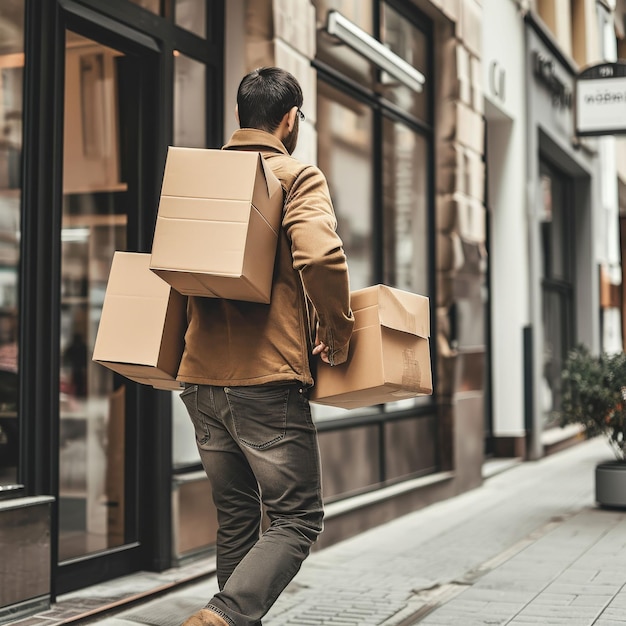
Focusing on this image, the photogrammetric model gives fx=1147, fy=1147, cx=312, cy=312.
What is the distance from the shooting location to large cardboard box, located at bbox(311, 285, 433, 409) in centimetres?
357

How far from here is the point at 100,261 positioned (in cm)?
626

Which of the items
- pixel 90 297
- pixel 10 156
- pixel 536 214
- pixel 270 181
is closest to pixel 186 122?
pixel 90 297

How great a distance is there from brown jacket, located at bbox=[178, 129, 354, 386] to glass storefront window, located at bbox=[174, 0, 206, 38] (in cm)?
287

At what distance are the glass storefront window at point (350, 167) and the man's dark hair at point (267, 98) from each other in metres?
4.04

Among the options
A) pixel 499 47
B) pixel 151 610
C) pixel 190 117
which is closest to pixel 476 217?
pixel 499 47

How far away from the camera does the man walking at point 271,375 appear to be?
3.37m

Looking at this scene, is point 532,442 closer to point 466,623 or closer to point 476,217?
point 476,217

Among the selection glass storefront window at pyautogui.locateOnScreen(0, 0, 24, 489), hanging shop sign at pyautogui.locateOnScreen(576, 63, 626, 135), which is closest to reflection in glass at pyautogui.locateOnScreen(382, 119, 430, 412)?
hanging shop sign at pyautogui.locateOnScreen(576, 63, 626, 135)

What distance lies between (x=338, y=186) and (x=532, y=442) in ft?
18.6

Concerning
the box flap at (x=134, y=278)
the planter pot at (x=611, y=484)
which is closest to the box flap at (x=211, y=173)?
→ the box flap at (x=134, y=278)

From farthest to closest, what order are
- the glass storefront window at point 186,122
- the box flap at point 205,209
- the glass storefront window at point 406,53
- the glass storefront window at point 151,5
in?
the glass storefront window at point 406,53
the glass storefront window at point 186,122
the glass storefront window at point 151,5
the box flap at point 205,209

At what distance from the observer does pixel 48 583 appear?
4.92 metres

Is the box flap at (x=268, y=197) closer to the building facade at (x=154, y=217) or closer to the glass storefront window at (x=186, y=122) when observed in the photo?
the building facade at (x=154, y=217)

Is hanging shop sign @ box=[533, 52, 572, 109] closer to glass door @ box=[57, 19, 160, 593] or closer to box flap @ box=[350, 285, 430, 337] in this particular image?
glass door @ box=[57, 19, 160, 593]
